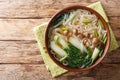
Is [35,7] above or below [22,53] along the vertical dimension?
above

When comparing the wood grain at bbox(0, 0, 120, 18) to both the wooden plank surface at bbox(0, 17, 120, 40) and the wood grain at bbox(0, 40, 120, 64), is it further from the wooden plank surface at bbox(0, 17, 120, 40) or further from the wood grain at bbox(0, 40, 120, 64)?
the wood grain at bbox(0, 40, 120, 64)

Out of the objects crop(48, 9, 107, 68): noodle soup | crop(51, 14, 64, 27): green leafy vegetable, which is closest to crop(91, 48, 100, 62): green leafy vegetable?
crop(48, 9, 107, 68): noodle soup

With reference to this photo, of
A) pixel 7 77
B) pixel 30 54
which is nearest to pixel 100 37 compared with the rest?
pixel 30 54

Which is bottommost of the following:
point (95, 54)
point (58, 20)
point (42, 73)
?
point (42, 73)

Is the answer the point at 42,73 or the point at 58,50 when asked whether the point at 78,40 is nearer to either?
the point at 58,50

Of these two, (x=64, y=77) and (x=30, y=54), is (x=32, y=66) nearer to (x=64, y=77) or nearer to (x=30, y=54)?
(x=30, y=54)

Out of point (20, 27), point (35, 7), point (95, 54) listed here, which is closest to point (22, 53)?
point (20, 27)
